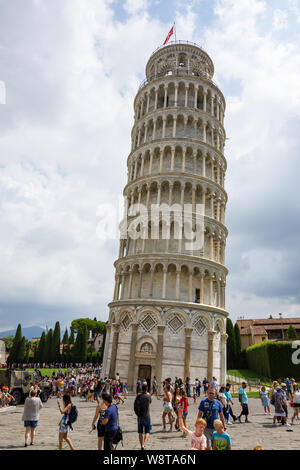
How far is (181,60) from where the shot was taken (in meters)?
47.8

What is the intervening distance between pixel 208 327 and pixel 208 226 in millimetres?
11019

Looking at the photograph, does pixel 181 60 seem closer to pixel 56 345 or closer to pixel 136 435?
pixel 136 435

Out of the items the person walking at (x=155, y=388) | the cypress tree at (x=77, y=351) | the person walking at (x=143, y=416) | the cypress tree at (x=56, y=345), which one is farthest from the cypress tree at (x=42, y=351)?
the person walking at (x=143, y=416)

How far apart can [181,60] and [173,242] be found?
2849 centimetres

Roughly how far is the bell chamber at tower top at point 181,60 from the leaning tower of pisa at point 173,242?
0.14 m

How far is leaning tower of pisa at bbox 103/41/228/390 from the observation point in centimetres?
3222

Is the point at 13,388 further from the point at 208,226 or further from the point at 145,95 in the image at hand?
the point at 145,95

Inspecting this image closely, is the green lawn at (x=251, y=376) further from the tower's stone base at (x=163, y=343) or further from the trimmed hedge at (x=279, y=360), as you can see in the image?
the tower's stone base at (x=163, y=343)

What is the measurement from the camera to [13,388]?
2219 cm

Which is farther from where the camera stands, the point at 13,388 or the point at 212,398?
the point at 13,388

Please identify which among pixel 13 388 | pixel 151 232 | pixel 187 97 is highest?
pixel 187 97

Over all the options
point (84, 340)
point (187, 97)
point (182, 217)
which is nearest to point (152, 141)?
point (187, 97)

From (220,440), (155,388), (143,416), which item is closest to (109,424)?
(143,416)

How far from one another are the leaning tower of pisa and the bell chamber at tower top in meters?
0.14
